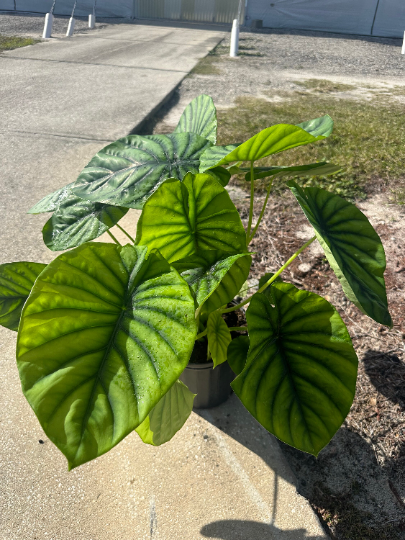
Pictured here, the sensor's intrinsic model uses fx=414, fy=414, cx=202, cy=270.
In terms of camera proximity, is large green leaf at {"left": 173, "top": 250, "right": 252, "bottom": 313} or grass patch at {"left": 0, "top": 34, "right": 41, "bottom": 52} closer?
large green leaf at {"left": 173, "top": 250, "right": 252, "bottom": 313}

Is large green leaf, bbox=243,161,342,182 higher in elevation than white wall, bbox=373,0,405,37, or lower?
lower

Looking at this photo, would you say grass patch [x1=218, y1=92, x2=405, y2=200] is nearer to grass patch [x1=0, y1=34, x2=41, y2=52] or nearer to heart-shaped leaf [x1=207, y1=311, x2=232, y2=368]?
heart-shaped leaf [x1=207, y1=311, x2=232, y2=368]

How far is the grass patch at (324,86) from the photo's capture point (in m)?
5.25

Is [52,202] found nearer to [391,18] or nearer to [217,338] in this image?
[217,338]

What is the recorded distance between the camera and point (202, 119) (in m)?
1.34

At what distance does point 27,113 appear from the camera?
4.04 m

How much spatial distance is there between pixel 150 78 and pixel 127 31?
5.96 meters

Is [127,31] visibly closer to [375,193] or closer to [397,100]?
[397,100]

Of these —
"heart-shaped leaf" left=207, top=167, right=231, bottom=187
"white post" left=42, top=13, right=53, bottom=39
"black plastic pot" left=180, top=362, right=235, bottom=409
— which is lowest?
"black plastic pot" left=180, top=362, right=235, bottom=409

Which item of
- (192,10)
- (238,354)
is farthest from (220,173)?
(192,10)

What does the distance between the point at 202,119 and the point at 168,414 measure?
2.97ft

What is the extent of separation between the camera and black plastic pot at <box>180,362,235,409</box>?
1.30 m

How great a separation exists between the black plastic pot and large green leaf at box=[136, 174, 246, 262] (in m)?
0.46

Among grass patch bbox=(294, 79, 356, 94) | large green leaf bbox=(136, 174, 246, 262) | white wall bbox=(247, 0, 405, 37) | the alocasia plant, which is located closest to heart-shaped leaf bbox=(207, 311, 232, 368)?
the alocasia plant
